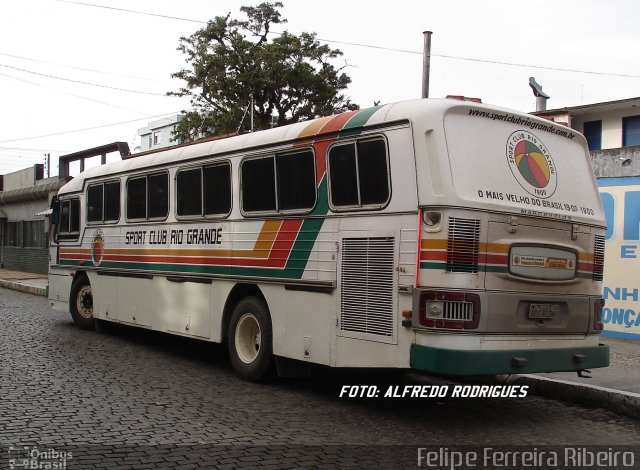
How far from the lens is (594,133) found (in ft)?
96.9

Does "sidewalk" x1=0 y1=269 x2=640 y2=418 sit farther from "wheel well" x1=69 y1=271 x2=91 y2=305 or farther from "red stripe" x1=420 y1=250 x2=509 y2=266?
"wheel well" x1=69 y1=271 x2=91 y2=305

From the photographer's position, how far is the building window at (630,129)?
93.1 feet

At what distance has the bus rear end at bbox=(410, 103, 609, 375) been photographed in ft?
19.6

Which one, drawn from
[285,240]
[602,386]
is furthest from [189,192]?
[602,386]

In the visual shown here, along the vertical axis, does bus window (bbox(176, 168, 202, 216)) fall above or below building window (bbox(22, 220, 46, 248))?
above

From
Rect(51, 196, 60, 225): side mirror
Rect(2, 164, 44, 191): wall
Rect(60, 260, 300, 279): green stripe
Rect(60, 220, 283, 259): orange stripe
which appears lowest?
Rect(60, 260, 300, 279): green stripe

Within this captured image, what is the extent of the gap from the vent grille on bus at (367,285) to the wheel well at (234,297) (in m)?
1.81

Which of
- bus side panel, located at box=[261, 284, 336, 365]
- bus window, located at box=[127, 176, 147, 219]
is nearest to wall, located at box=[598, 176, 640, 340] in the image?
bus side panel, located at box=[261, 284, 336, 365]

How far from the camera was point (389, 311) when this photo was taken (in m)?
6.35

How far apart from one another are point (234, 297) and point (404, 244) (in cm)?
310

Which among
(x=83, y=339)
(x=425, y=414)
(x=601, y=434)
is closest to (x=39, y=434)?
(x=425, y=414)

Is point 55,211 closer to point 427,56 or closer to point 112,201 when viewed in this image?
point 112,201

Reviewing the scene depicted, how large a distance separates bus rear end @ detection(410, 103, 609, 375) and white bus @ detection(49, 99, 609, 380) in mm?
15

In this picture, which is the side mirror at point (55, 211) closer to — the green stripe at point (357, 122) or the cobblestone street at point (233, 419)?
the cobblestone street at point (233, 419)
